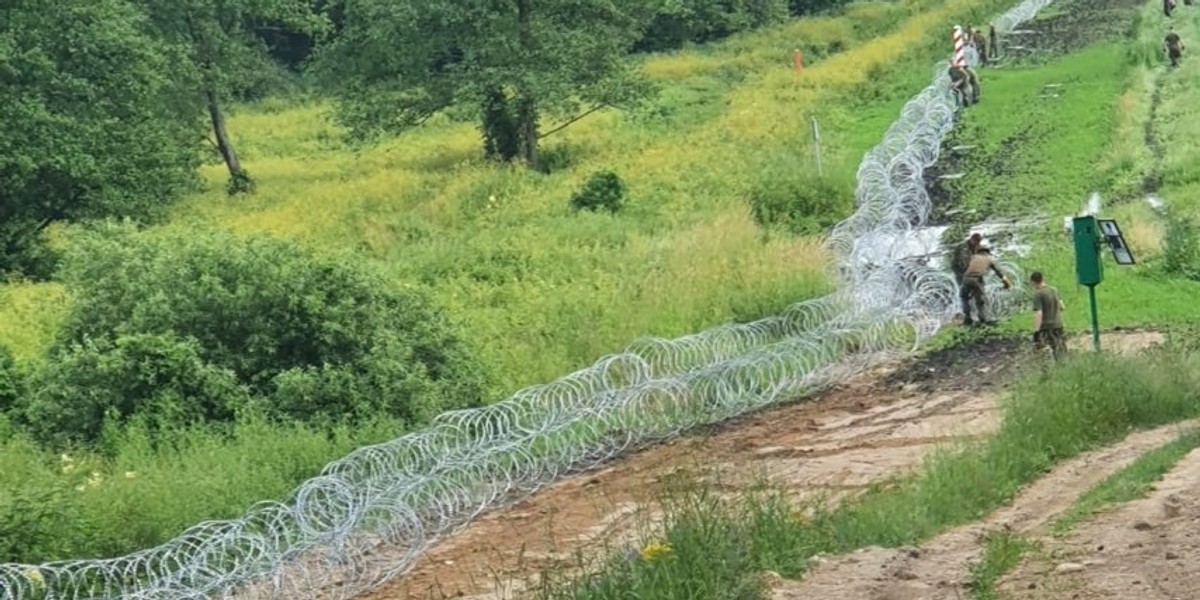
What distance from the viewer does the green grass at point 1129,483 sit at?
420 inches

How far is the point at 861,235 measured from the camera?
2378cm

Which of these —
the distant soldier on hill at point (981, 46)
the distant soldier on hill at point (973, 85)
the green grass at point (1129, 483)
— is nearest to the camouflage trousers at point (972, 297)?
the green grass at point (1129, 483)

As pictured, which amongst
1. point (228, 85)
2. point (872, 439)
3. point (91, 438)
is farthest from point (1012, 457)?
point (228, 85)

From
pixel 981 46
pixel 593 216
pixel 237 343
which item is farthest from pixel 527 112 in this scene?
pixel 237 343

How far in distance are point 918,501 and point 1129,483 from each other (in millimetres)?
1567

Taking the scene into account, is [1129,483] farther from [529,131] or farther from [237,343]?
[529,131]

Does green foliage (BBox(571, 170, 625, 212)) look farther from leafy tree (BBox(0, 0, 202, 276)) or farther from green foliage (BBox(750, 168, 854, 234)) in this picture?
leafy tree (BBox(0, 0, 202, 276))

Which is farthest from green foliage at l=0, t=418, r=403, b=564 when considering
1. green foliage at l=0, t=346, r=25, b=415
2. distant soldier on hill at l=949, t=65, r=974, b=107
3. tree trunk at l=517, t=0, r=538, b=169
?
distant soldier on hill at l=949, t=65, r=974, b=107

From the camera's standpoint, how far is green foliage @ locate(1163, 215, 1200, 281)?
66.0ft

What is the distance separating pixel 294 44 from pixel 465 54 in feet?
127

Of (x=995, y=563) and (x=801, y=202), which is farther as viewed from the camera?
(x=801, y=202)

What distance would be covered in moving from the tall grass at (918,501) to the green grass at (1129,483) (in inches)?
30.4

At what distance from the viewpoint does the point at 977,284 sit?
19125 millimetres

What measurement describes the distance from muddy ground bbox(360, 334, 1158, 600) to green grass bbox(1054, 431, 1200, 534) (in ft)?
7.51
